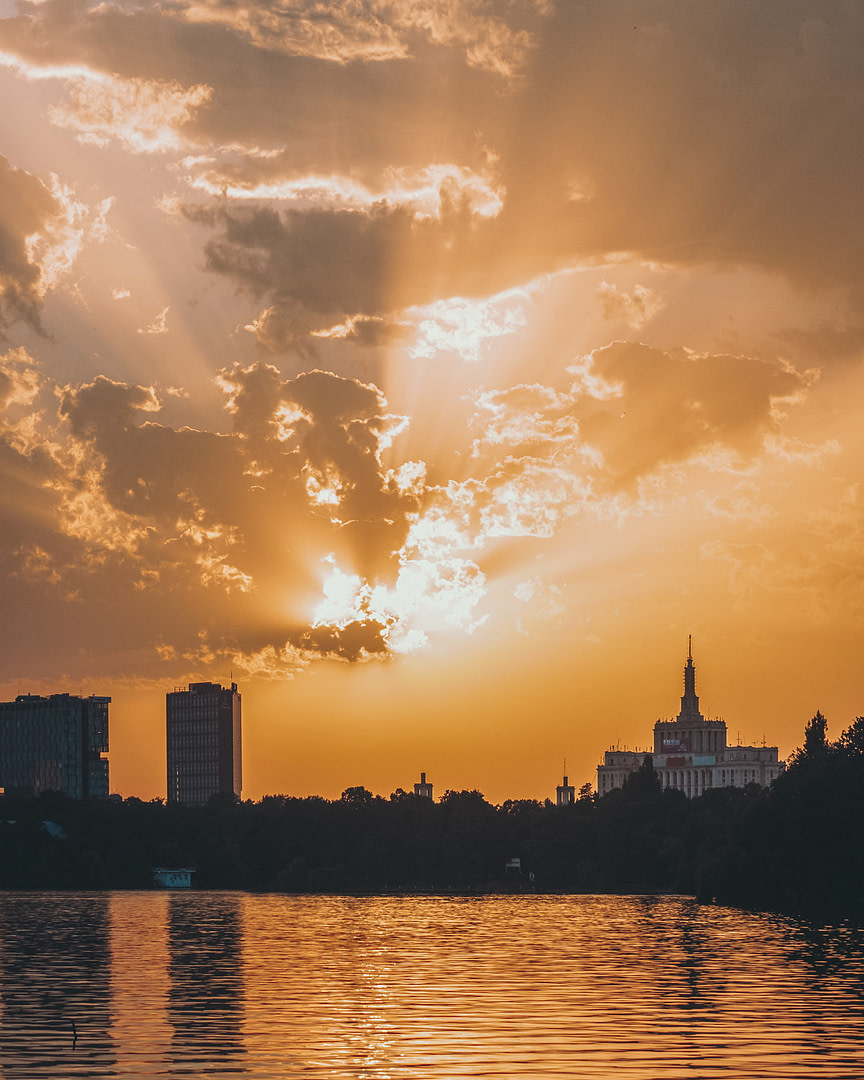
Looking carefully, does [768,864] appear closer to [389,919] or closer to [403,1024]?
[389,919]

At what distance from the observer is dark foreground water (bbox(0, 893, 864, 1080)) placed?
54.5m

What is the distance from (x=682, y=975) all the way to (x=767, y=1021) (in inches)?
880

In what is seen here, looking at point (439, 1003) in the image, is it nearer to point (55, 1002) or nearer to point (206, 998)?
point (206, 998)

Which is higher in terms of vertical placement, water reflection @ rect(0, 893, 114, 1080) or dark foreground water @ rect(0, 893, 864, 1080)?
water reflection @ rect(0, 893, 114, 1080)

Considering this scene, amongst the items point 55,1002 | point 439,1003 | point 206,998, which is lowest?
point 439,1003

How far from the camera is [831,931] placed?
403ft

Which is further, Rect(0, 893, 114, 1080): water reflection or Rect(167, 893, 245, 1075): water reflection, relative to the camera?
Rect(167, 893, 245, 1075): water reflection

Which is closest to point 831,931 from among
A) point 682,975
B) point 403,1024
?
point 682,975

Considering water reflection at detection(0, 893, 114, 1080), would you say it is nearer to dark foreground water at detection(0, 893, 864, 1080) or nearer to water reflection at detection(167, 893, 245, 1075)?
dark foreground water at detection(0, 893, 864, 1080)

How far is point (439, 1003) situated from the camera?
73.1m

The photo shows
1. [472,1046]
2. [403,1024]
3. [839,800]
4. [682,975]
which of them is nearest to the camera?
[472,1046]

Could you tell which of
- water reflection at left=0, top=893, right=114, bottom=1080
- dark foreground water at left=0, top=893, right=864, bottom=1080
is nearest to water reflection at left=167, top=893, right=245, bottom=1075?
dark foreground water at left=0, top=893, right=864, bottom=1080

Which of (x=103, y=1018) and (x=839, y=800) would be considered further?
(x=839, y=800)

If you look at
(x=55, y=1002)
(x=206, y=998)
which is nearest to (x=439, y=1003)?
(x=206, y=998)
